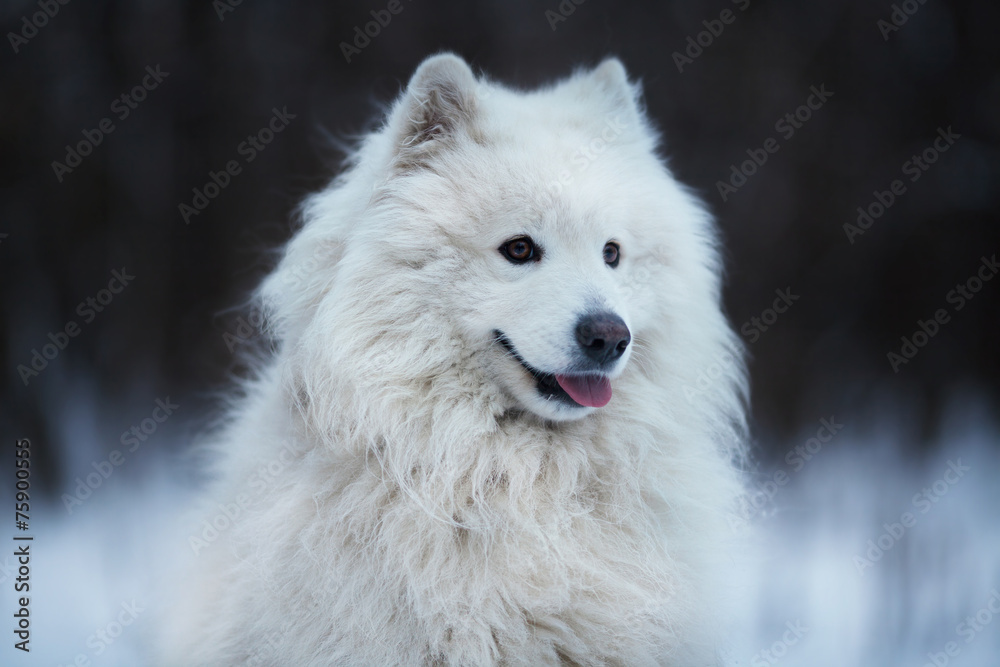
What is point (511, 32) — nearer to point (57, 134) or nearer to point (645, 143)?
point (645, 143)

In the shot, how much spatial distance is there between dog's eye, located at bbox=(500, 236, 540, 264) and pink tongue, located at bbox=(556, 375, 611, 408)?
396 mm

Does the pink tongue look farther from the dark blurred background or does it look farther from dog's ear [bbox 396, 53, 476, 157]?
the dark blurred background

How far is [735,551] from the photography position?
8.16 feet

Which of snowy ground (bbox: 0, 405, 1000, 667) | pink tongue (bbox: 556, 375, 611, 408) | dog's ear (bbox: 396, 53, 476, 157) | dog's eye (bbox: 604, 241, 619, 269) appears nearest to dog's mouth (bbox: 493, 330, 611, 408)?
pink tongue (bbox: 556, 375, 611, 408)

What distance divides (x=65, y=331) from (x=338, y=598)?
3.46 m

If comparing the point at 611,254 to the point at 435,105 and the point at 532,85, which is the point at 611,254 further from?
the point at 532,85

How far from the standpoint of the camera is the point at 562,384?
82.0 inches

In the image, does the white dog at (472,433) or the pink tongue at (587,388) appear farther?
the pink tongue at (587,388)

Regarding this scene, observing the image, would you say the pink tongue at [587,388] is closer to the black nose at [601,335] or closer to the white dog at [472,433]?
the white dog at [472,433]

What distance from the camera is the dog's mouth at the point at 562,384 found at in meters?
2.09

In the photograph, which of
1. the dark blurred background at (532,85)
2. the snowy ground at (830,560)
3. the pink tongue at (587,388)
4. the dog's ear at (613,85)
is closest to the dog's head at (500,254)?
the pink tongue at (587,388)

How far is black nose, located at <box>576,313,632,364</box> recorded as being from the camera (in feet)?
6.40

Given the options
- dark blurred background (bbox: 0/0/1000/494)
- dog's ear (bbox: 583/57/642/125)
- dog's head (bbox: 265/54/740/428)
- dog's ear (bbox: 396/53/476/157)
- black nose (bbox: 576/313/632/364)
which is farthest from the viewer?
dark blurred background (bbox: 0/0/1000/494)

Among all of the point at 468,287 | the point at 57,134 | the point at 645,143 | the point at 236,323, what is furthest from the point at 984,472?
the point at 57,134
